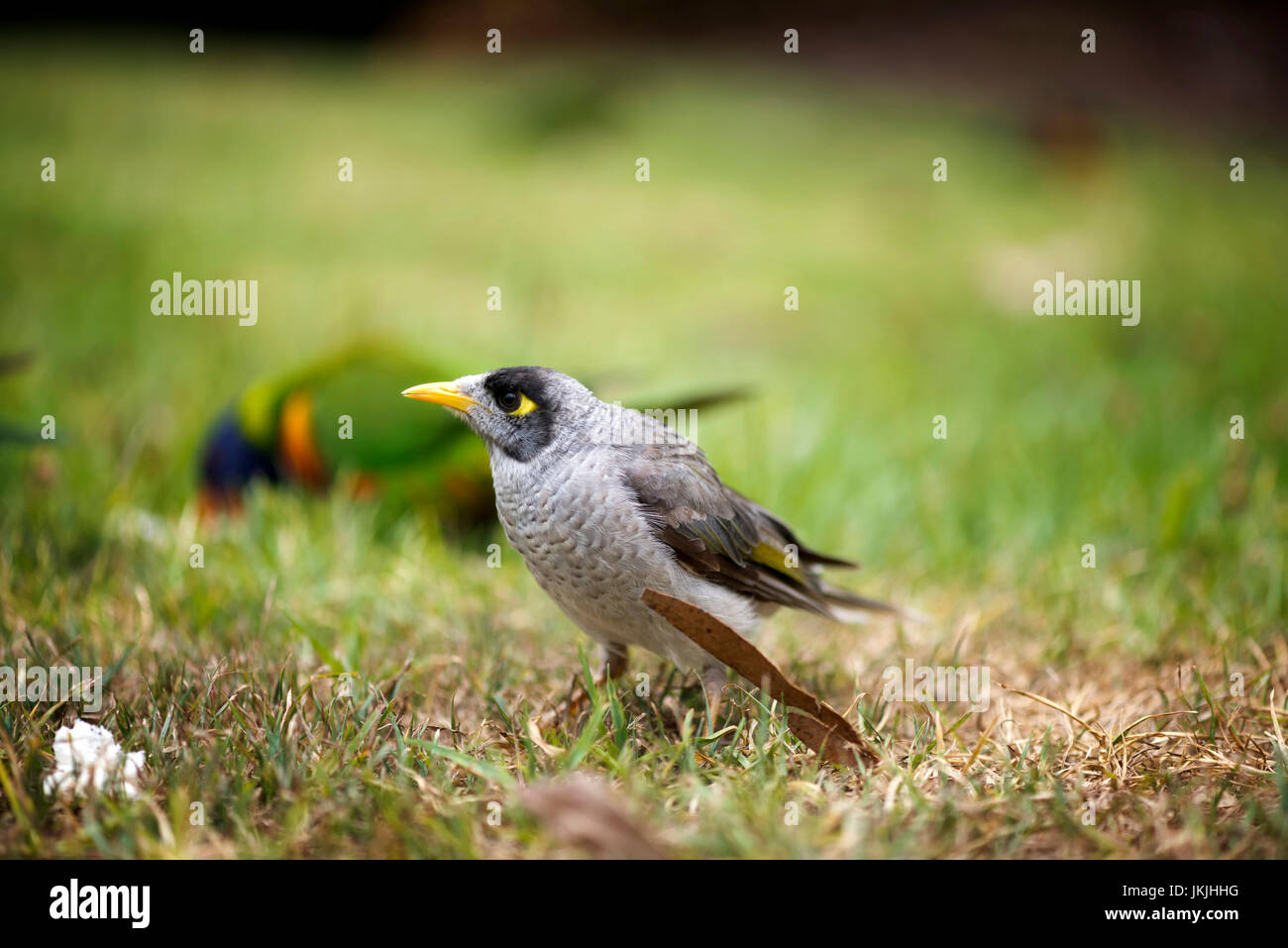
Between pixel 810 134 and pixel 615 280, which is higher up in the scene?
pixel 810 134

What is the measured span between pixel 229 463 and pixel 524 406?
6.72ft

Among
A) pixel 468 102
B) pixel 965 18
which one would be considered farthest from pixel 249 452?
pixel 965 18

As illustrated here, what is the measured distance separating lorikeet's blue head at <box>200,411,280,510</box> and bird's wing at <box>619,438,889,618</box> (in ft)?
7.11

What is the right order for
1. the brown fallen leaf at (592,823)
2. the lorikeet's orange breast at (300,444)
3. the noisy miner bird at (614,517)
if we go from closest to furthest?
1. the brown fallen leaf at (592,823)
2. the noisy miner bird at (614,517)
3. the lorikeet's orange breast at (300,444)

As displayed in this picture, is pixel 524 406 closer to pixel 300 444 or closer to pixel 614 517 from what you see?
pixel 614 517

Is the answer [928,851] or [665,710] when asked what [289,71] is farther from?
[928,851]

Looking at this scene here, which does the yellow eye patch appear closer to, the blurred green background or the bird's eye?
the bird's eye

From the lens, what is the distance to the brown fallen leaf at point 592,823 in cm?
175

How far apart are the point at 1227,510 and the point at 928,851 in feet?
9.74

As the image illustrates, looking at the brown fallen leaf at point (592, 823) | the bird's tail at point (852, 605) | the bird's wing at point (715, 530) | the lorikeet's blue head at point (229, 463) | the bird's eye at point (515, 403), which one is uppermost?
the bird's eye at point (515, 403)

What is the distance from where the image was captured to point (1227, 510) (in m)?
4.10

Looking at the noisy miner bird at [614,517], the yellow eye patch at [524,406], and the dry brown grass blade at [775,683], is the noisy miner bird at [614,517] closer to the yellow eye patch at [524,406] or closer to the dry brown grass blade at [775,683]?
the yellow eye patch at [524,406]

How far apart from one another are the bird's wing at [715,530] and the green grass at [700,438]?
334 mm

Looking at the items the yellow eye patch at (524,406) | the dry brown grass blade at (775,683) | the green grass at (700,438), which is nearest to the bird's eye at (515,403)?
the yellow eye patch at (524,406)
